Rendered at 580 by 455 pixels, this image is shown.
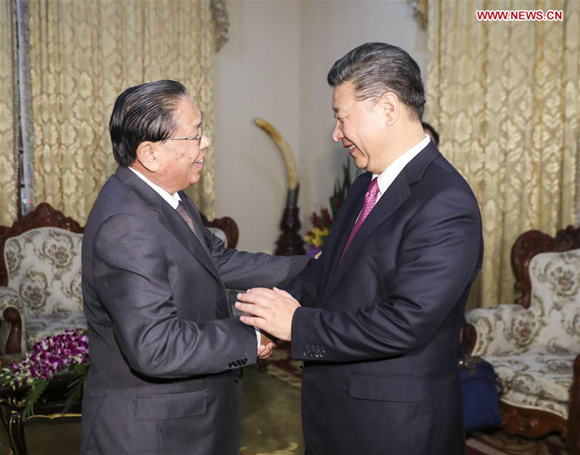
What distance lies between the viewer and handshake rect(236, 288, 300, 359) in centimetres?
172

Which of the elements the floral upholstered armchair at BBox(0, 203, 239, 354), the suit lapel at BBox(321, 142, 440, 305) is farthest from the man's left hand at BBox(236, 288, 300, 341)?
the floral upholstered armchair at BBox(0, 203, 239, 354)

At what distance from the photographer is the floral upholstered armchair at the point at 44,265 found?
178 inches

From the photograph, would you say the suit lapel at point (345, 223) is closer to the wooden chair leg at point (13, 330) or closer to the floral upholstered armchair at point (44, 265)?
the wooden chair leg at point (13, 330)

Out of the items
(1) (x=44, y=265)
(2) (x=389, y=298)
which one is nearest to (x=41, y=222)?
(1) (x=44, y=265)

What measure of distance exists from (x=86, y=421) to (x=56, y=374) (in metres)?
1.21

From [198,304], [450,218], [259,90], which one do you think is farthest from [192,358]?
[259,90]

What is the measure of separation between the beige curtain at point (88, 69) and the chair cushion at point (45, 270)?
453 millimetres

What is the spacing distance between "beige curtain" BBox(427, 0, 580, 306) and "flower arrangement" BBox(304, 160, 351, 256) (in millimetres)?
1073

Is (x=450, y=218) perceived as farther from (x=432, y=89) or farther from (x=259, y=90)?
(x=259, y=90)

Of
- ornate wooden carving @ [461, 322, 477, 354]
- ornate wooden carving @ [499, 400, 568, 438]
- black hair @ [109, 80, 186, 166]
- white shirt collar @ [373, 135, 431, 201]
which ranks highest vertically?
black hair @ [109, 80, 186, 166]

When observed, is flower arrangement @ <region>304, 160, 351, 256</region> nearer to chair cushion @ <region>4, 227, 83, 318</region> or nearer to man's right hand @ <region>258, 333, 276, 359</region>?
chair cushion @ <region>4, 227, 83, 318</region>

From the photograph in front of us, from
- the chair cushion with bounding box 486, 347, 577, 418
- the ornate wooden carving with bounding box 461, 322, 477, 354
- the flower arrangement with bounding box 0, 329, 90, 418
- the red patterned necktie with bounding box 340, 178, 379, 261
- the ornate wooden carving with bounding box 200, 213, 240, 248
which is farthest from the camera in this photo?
the ornate wooden carving with bounding box 200, 213, 240, 248

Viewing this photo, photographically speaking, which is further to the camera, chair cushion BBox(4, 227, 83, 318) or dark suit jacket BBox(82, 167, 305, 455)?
chair cushion BBox(4, 227, 83, 318)

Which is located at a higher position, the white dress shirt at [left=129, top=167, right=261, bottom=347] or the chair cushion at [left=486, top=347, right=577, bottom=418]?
the white dress shirt at [left=129, top=167, right=261, bottom=347]
